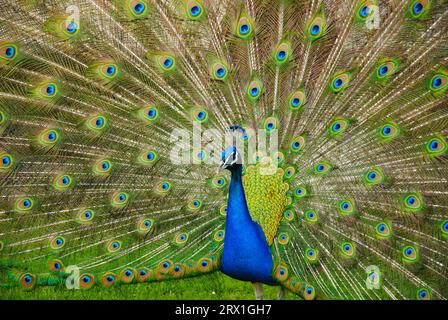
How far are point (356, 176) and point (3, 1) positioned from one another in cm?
205

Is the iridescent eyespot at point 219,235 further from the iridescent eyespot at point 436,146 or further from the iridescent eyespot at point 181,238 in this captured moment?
the iridescent eyespot at point 436,146

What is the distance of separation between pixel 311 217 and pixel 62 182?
139 centimetres

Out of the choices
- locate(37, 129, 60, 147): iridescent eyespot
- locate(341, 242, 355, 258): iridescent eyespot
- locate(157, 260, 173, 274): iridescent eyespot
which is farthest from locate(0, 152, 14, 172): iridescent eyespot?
locate(341, 242, 355, 258): iridescent eyespot

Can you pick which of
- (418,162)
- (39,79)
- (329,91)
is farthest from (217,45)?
(418,162)

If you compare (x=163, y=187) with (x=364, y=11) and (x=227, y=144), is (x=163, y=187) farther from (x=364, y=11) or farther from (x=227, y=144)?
(x=364, y=11)

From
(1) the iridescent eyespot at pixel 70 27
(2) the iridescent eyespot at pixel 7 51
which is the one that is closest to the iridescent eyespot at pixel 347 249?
(1) the iridescent eyespot at pixel 70 27

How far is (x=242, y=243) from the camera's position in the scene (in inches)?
120

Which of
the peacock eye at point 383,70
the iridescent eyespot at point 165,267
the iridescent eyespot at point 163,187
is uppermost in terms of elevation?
the peacock eye at point 383,70

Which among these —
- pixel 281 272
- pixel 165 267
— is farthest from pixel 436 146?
pixel 165 267

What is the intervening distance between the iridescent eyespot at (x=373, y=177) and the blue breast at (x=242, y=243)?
638 millimetres

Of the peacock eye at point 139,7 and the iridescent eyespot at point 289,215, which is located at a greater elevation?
the peacock eye at point 139,7

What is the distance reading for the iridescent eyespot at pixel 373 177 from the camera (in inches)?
122

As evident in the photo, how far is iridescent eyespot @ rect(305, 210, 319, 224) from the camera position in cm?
317

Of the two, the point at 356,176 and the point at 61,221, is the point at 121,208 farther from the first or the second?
the point at 356,176
